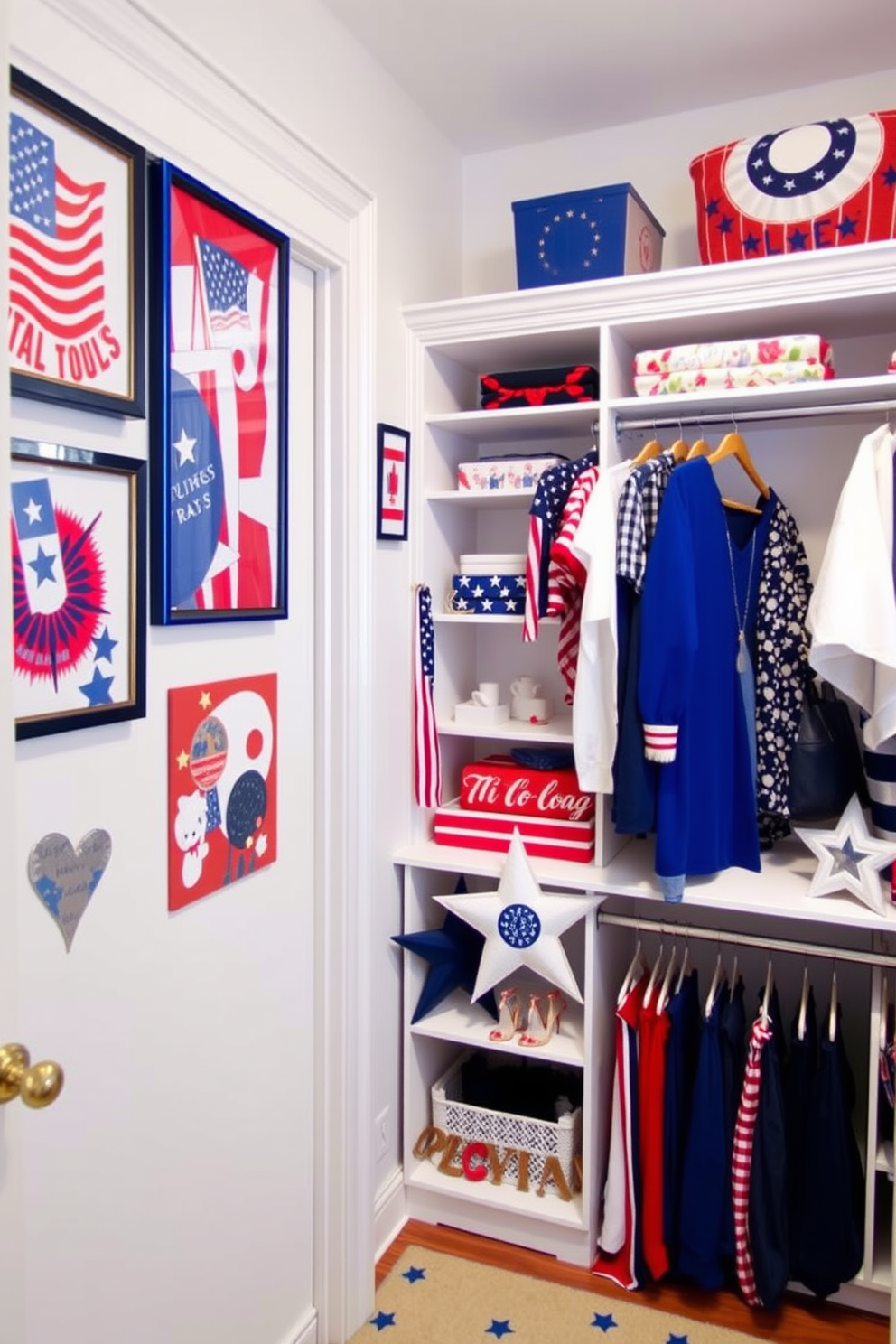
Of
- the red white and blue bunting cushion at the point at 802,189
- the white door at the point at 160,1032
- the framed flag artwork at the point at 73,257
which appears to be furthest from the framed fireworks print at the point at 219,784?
the red white and blue bunting cushion at the point at 802,189

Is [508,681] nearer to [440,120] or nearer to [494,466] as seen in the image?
[494,466]

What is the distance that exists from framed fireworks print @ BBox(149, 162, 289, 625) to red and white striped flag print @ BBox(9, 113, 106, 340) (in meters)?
0.12

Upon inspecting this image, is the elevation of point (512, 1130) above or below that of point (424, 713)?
below

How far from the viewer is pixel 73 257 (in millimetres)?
1264

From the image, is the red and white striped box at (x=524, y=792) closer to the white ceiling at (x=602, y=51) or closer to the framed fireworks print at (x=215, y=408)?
the framed fireworks print at (x=215, y=408)

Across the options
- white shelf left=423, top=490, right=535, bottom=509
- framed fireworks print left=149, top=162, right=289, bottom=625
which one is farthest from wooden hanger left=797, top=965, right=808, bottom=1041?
framed fireworks print left=149, top=162, right=289, bottom=625

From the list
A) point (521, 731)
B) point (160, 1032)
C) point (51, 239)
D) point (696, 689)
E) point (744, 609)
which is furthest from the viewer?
point (521, 731)

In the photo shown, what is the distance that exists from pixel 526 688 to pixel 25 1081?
1.69 metres

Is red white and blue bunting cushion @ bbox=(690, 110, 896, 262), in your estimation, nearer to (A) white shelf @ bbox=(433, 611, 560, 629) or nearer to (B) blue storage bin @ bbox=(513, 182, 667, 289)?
(B) blue storage bin @ bbox=(513, 182, 667, 289)

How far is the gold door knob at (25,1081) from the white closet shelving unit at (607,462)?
137cm

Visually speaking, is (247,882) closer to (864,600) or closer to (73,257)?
(73,257)

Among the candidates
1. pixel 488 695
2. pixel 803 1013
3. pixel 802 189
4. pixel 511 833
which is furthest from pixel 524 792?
pixel 802 189

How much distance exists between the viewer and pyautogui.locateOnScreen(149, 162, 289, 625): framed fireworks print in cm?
144

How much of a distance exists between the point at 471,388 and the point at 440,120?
66cm
